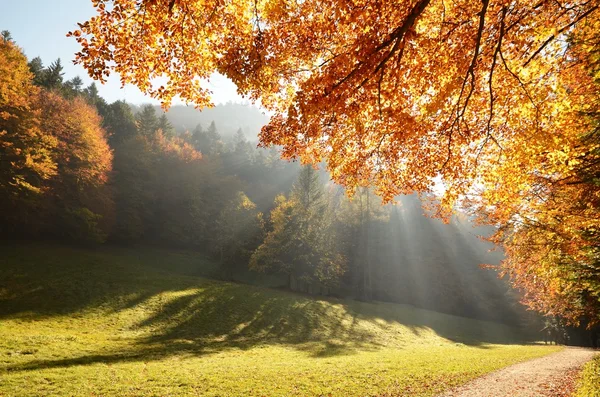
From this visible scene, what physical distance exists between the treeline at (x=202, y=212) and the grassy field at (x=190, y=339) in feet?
17.6

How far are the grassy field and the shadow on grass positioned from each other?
4.1 inches

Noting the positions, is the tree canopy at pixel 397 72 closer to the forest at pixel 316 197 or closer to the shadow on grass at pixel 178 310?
the forest at pixel 316 197

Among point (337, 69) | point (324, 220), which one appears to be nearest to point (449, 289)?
point (324, 220)

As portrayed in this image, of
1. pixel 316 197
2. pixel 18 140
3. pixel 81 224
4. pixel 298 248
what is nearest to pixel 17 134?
pixel 18 140

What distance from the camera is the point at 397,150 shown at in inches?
315

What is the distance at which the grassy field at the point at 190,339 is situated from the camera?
36.5ft

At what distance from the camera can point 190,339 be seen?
19531mm

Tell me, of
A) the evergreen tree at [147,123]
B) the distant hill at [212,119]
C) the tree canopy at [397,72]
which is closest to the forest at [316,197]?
the tree canopy at [397,72]

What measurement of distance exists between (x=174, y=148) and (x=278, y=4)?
5720 centimetres

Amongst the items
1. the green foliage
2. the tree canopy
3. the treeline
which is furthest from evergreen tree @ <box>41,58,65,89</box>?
the tree canopy

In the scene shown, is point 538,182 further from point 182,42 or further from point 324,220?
point 324,220

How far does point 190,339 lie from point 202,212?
3435cm

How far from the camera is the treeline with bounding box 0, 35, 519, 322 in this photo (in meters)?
30.9

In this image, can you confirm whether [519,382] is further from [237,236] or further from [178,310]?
[237,236]
